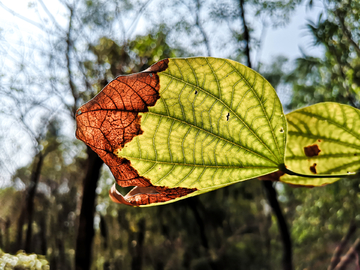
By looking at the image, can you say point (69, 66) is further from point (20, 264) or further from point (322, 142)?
point (322, 142)

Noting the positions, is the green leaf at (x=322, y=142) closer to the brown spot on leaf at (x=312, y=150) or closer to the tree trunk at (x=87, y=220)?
the brown spot on leaf at (x=312, y=150)

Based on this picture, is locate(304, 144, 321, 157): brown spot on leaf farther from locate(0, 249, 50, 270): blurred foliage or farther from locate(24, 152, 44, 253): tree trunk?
locate(24, 152, 44, 253): tree trunk

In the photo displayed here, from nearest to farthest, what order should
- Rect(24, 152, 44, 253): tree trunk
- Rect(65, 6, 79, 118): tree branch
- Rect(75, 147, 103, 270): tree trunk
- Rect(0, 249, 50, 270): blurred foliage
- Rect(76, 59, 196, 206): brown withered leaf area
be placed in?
A: Rect(76, 59, 196, 206): brown withered leaf area, Rect(0, 249, 50, 270): blurred foliage, Rect(75, 147, 103, 270): tree trunk, Rect(65, 6, 79, 118): tree branch, Rect(24, 152, 44, 253): tree trunk

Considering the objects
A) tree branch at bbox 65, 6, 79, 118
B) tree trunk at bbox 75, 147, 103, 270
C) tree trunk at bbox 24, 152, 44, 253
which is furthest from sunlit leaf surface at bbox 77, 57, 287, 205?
tree trunk at bbox 24, 152, 44, 253

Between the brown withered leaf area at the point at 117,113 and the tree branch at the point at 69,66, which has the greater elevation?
the tree branch at the point at 69,66

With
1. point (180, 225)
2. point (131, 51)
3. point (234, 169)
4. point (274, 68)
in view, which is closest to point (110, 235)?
point (180, 225)

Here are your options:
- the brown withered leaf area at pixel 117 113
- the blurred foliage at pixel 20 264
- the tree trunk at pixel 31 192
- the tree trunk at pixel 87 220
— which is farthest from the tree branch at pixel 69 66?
the brown withered leaf area at pixel 117 113

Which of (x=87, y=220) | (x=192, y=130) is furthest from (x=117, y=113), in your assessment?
(x=87, y=220)

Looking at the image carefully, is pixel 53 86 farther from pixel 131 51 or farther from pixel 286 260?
pixel 286 260
